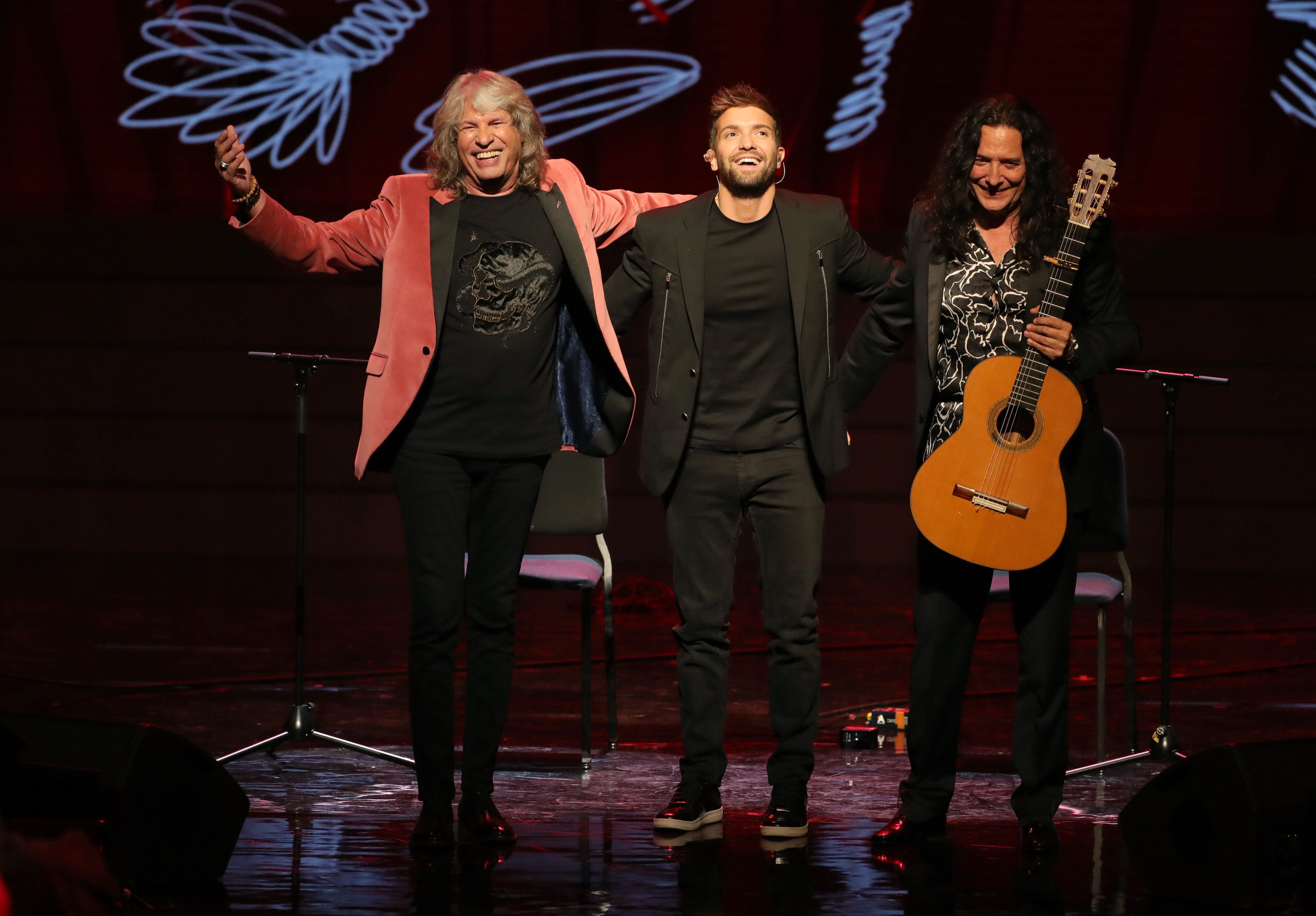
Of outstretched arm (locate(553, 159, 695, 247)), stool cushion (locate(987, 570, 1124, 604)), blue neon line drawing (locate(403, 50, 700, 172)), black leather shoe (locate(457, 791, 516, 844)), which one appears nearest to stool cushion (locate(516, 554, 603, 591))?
black leather shoe (locate(457, 791, 516, 844))

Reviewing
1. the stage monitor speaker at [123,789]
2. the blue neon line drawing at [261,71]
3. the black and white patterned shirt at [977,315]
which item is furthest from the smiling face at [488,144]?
the blue neon line drawing at [261,71]

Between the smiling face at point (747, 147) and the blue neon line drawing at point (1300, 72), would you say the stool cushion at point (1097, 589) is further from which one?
A: the blue neon line drawing at point (1300, 72)

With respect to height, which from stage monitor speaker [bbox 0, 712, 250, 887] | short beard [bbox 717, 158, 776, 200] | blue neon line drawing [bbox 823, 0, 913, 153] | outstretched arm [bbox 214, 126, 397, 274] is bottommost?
stage monitor speaker [bbox 0, 712, 250, 887]

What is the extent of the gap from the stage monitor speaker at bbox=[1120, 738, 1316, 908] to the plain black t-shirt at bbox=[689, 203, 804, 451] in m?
1.01

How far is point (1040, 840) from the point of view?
9.61ft

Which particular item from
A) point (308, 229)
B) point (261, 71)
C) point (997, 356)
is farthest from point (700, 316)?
point (261, 71)

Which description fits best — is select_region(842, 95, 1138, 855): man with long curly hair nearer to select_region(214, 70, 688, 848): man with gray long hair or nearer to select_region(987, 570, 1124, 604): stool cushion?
select_region(987, 570, 1124, 604): stool cushion

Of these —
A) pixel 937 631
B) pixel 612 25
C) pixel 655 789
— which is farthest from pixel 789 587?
pixel 612 25

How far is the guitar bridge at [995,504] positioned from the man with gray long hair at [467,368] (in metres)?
0.79

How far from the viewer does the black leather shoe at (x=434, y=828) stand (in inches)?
115

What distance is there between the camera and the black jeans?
3.01 metres

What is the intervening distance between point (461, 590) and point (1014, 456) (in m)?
1.16

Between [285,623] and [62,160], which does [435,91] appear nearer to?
[62,160]

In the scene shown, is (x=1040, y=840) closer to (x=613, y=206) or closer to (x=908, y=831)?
(x=908, y=831)
